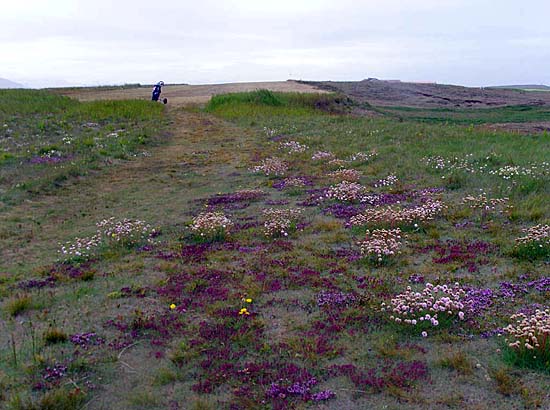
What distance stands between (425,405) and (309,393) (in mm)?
1075

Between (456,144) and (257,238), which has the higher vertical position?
(456,144)

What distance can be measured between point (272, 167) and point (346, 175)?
8.96 ft

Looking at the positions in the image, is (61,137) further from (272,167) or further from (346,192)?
(346,192)

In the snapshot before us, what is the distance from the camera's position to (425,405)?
4.77 meters

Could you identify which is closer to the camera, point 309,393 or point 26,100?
point 309,393

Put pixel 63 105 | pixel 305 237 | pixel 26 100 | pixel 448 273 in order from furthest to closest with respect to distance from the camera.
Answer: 1. pixel 26 100
2. pixel 63 105
3. pixel 305 237
4. pixel 448 273

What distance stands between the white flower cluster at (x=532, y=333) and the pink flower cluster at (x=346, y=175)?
27.8ft

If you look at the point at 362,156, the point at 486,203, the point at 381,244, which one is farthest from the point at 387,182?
the point at 381,244

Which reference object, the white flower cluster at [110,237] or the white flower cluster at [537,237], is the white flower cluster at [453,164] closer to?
the white flower cluster at [537,237]

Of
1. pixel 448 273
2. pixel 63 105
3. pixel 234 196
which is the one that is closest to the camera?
pixel 448 273

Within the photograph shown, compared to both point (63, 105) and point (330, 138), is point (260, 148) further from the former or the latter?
point (63, 105)

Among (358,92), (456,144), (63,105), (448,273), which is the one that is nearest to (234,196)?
(448,273)

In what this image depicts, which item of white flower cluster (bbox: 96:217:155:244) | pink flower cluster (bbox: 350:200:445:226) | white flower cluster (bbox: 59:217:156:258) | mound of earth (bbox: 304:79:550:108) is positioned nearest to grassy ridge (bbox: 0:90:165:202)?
white flower cluster (bbox: 96:217:155:244)

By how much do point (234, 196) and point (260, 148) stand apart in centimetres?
764
